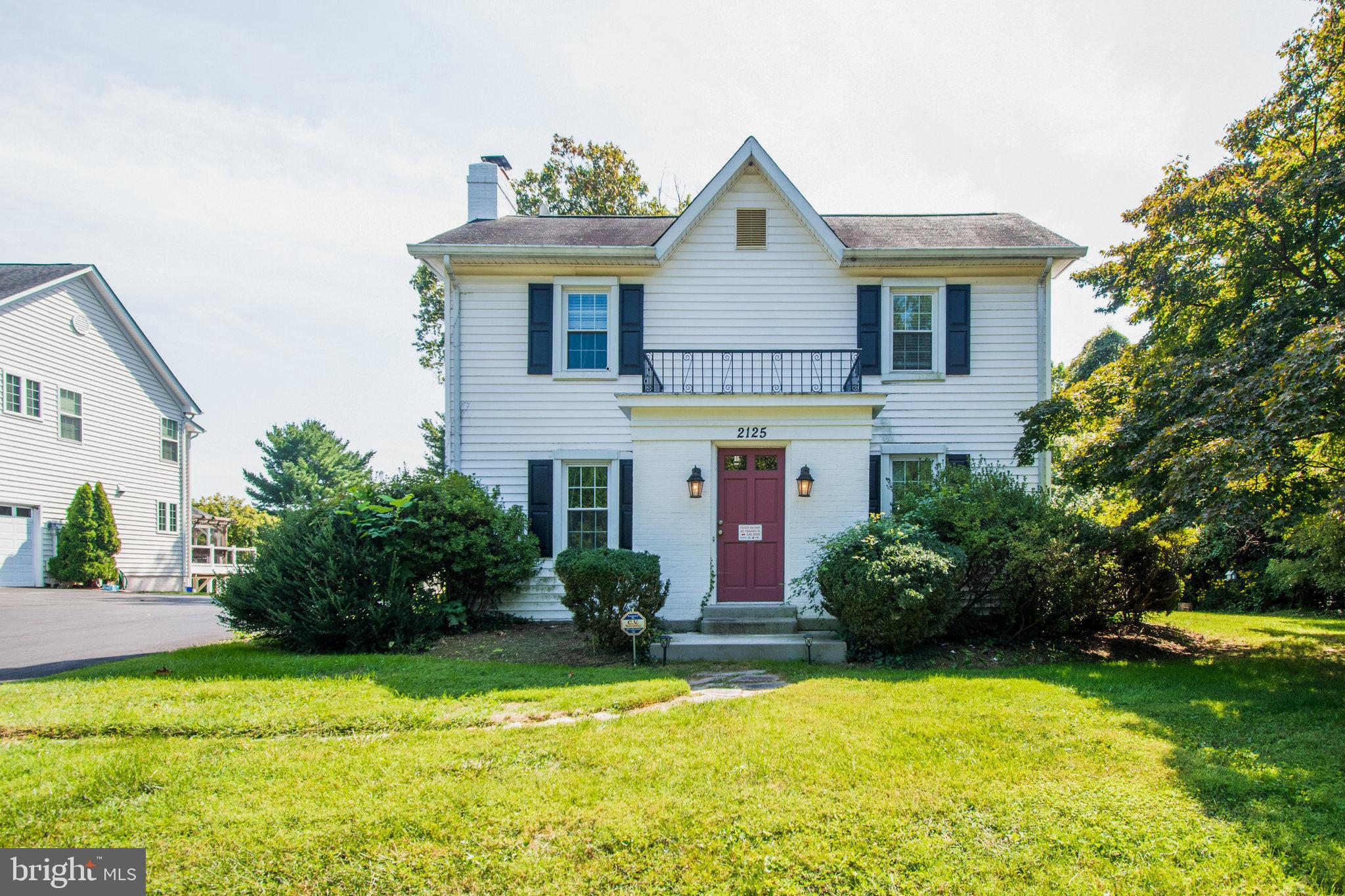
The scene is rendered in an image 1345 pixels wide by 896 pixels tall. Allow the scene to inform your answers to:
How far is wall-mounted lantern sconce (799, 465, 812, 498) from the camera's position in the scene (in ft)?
32.3

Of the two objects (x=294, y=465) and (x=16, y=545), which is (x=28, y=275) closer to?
(x=16, y=545)

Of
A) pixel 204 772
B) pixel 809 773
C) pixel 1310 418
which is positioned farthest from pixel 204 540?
pixel 1310 418

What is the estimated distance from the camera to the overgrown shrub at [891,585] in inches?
317

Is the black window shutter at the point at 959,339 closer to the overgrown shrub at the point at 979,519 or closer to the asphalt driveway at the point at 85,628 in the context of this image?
the overgrown shrub at the point at 979,519

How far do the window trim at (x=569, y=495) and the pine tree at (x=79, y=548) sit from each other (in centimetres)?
1430

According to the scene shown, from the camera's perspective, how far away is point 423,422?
97.9 feet

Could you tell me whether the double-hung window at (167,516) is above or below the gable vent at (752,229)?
below

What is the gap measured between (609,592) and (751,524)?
2.60 meters

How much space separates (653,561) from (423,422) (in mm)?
23273

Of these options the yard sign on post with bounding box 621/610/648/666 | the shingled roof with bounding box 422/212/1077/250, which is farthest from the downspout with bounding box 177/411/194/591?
the yard sign on post with bounding box 621/610/648/666

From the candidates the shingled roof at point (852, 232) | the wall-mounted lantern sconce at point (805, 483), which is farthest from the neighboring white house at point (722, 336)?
the wall-mounted lantern sconce at point (805, 483)

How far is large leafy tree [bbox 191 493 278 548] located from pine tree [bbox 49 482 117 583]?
14464 millimetres

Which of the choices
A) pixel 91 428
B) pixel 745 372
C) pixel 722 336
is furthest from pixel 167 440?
pixel 745 372

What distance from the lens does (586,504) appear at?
38.7 ft
